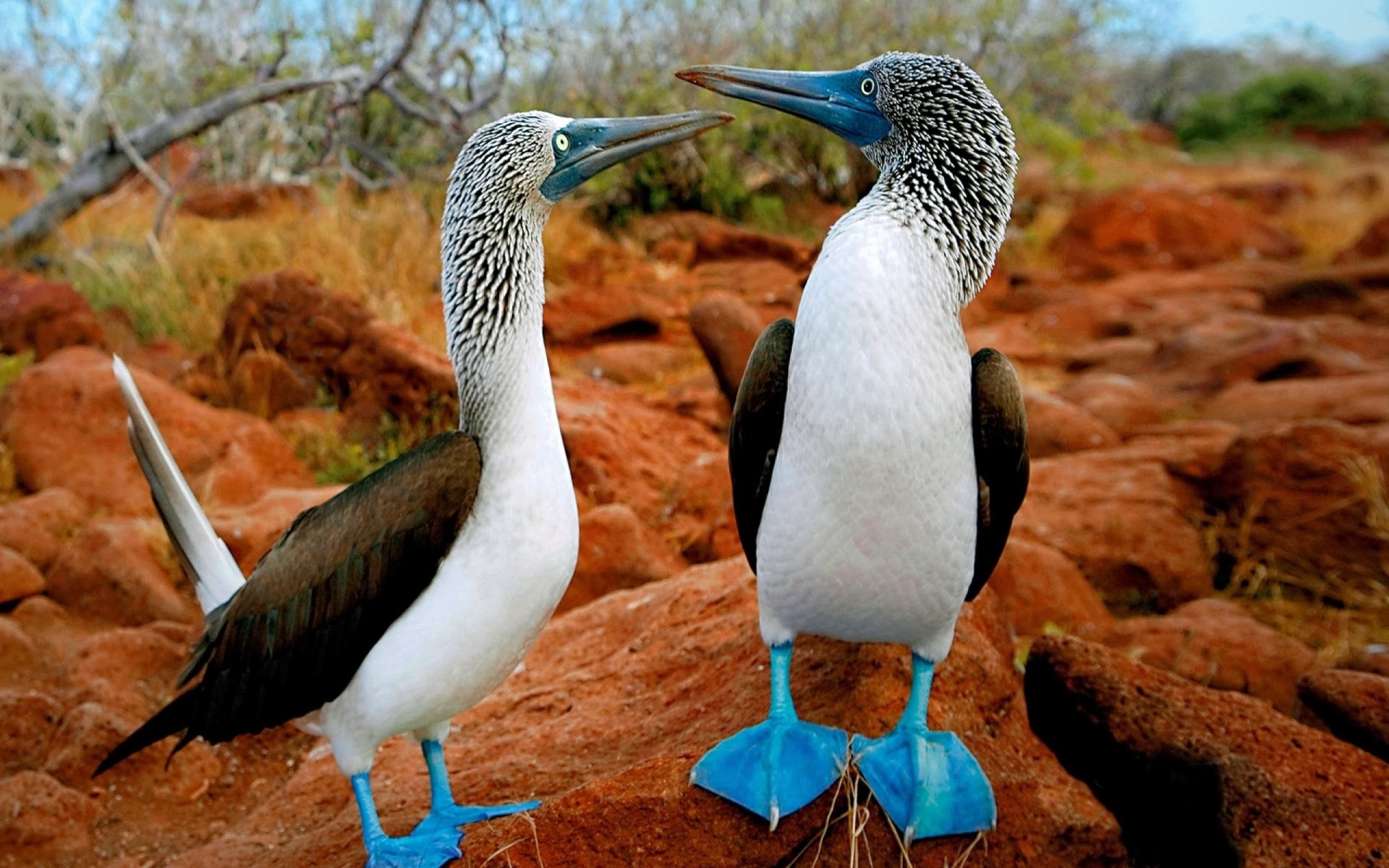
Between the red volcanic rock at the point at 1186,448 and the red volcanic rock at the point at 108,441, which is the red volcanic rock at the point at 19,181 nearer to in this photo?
the red volcanic rock at the point at 108,441

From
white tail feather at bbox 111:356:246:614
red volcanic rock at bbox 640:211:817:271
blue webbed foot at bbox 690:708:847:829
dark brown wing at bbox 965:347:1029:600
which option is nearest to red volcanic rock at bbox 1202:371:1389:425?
red volcanic rock at bbox 640:211:817:271

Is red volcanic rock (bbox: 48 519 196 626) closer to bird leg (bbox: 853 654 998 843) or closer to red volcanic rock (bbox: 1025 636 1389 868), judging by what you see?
bird leg (bbox: 853 654 998 843)

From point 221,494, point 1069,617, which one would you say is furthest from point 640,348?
point 1069,617

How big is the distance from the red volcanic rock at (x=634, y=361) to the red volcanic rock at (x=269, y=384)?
2.12m

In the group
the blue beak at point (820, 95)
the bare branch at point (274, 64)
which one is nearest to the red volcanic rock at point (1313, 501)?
the blue beak at point (820, 95)

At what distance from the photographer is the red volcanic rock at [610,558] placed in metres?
4.70

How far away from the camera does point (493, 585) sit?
2389 mm

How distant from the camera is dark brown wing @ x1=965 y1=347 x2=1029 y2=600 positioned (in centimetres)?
250

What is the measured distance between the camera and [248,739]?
13.9 feet

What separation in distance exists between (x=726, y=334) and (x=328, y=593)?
4.19 meters

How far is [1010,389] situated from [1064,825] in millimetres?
965

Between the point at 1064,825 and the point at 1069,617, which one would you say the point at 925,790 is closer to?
the point at 1064,825

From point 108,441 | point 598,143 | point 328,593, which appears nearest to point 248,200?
point 108,441

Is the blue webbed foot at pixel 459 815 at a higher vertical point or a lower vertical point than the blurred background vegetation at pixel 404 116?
lower
